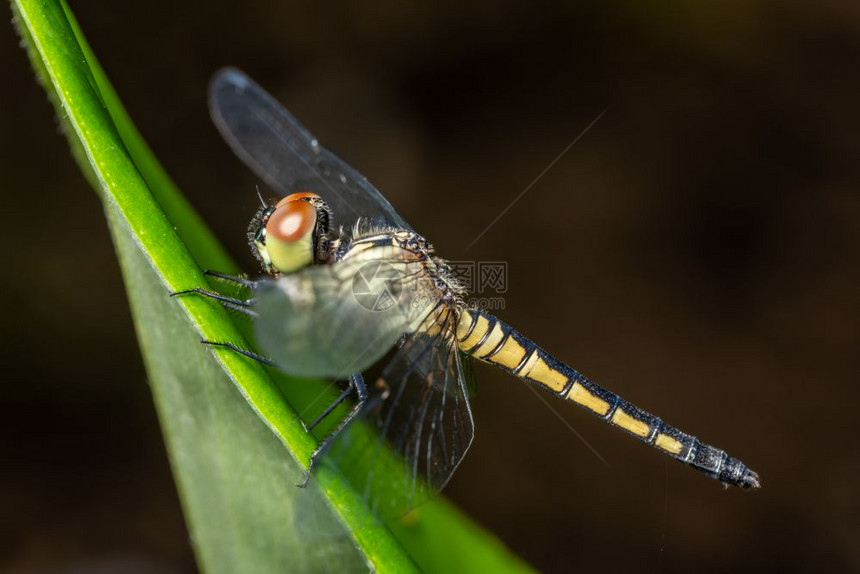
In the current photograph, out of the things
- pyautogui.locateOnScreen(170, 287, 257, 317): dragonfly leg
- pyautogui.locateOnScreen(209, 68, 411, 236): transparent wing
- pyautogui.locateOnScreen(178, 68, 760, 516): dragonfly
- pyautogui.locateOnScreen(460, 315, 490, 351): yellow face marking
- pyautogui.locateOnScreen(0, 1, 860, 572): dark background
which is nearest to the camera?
pyautogui.locateOnScreen(170, 287, 257, 317): dragonfly leg

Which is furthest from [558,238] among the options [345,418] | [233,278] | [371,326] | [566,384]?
[233,278]

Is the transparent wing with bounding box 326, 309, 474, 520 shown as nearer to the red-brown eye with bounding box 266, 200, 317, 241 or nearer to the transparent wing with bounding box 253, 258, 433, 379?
the transparent wing with bounding box 253, 258, 433, 379

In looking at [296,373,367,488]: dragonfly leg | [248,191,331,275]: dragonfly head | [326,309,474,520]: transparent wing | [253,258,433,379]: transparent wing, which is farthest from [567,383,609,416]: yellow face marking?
[248,191,331,275]: dragonfly head

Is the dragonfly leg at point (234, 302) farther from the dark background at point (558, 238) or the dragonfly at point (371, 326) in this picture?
the dark background at point (558, 238)

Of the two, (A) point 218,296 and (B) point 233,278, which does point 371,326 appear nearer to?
(B) point 233,278

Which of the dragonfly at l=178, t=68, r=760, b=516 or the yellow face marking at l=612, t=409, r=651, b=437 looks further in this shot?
the yellow face marking at l=612, t=409, r=651, b=437

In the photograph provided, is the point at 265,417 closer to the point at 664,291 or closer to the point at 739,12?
the point at 664,291
